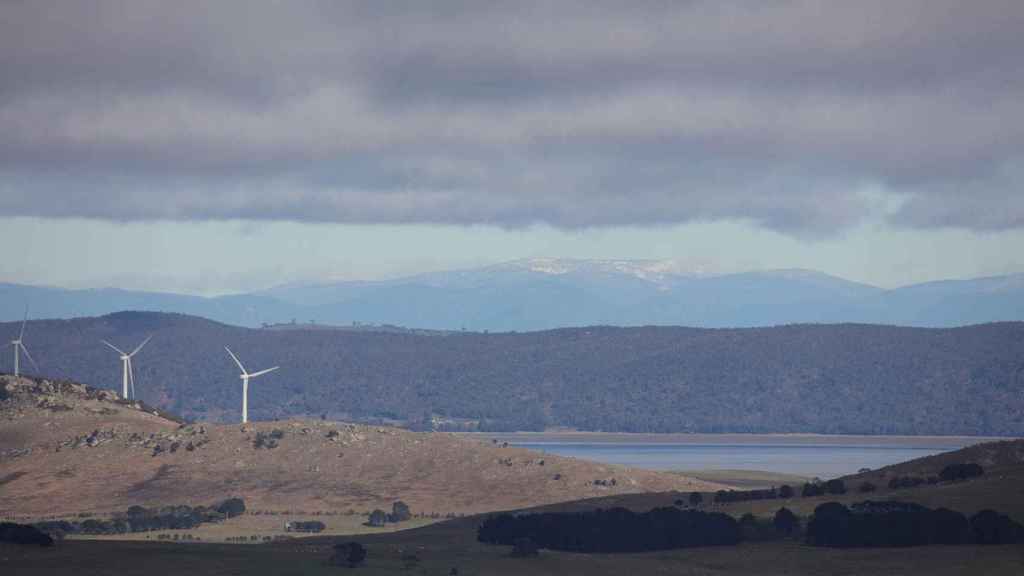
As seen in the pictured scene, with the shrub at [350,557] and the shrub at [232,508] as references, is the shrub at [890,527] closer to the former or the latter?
the shrub at [350,557]

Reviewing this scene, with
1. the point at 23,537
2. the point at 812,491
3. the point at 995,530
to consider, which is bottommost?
the point at 23,537

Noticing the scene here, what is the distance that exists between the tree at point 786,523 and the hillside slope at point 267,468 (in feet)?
135

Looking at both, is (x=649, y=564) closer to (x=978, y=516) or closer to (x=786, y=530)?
(x=786, y=530)

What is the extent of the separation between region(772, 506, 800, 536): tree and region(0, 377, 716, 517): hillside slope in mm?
41075

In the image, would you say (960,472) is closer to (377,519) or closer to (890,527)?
(890,527)

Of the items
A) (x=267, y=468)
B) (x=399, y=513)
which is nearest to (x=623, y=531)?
(x=399, y=513)

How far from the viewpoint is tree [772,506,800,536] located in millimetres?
102250

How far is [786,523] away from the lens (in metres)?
103

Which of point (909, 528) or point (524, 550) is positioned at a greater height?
point (909, 528)

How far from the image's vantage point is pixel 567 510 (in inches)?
4966

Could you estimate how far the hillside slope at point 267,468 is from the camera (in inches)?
5832

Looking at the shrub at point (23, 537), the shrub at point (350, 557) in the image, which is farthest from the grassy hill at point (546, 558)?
the shrub at point (23, 537)

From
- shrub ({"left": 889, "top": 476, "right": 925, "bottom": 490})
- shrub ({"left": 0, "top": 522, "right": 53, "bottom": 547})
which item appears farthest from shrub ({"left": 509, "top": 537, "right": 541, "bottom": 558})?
shrub ({"left": 889, "top": 476, "right": 925, "bottom": 490})

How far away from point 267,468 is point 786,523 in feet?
222
